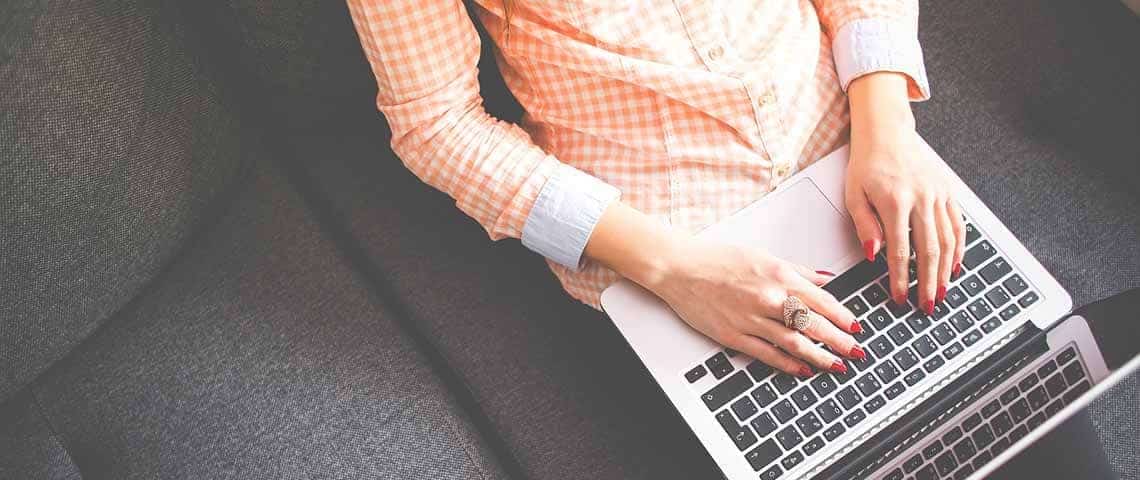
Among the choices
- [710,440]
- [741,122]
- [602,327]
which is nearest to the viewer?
[710,440]

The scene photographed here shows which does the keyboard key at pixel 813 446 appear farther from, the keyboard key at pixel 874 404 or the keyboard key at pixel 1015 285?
the keyboard key at pixel 1015 285

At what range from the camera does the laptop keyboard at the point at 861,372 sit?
866 mm

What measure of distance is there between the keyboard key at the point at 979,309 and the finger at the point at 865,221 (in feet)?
0.38

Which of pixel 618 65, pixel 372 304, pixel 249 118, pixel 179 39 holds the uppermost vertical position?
pixel 179 39

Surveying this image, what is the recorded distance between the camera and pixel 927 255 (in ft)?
2.93

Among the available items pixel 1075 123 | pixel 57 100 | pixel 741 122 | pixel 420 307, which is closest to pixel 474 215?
pixel 420 307

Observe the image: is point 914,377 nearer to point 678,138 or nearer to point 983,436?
point 983,436

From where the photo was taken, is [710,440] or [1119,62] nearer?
[710,440]

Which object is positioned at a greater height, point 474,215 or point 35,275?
point 35,275

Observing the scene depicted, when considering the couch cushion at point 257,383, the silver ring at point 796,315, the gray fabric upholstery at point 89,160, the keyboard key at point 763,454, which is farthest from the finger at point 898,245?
the gray fabric upholstery at point 89,160

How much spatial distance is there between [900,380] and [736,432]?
187 millimetres

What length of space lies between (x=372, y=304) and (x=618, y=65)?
0.46 metres

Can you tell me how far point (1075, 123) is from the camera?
112 centimetres

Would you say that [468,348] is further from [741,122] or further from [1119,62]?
[1119,62]
